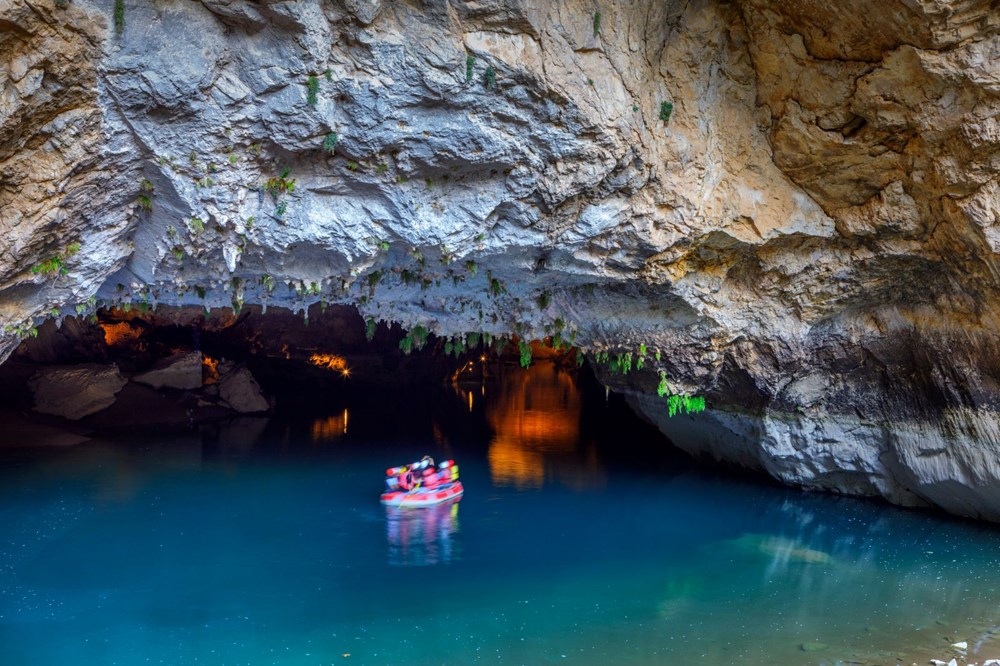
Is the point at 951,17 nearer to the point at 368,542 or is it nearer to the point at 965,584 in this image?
the point at 965,584

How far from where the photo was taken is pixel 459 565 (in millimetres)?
10789

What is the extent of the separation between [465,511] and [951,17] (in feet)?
32.2

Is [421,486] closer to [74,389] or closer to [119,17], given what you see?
[119,17]

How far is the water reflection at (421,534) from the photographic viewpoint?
36.1ft

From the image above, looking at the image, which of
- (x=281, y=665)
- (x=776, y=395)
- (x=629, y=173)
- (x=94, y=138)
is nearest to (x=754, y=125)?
(x=629, y=173)

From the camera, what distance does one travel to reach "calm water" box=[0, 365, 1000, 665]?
8.35 meters

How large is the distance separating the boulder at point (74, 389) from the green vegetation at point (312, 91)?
14.4 meters

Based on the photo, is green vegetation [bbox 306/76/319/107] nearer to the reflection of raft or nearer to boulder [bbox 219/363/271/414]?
the reflection of raft

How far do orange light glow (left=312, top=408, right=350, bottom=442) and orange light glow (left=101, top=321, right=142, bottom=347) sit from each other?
5873 mm

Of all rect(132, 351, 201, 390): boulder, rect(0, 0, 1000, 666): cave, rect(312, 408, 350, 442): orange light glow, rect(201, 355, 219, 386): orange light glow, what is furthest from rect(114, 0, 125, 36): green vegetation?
rect(201, 355, 219, 386): orange light glow

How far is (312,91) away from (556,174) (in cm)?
288

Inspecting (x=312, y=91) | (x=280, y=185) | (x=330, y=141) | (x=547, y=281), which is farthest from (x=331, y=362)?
(x=312, y=91)

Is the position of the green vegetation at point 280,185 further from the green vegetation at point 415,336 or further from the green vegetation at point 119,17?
the green vegetation at point 415,336

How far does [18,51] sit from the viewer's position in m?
6.54
